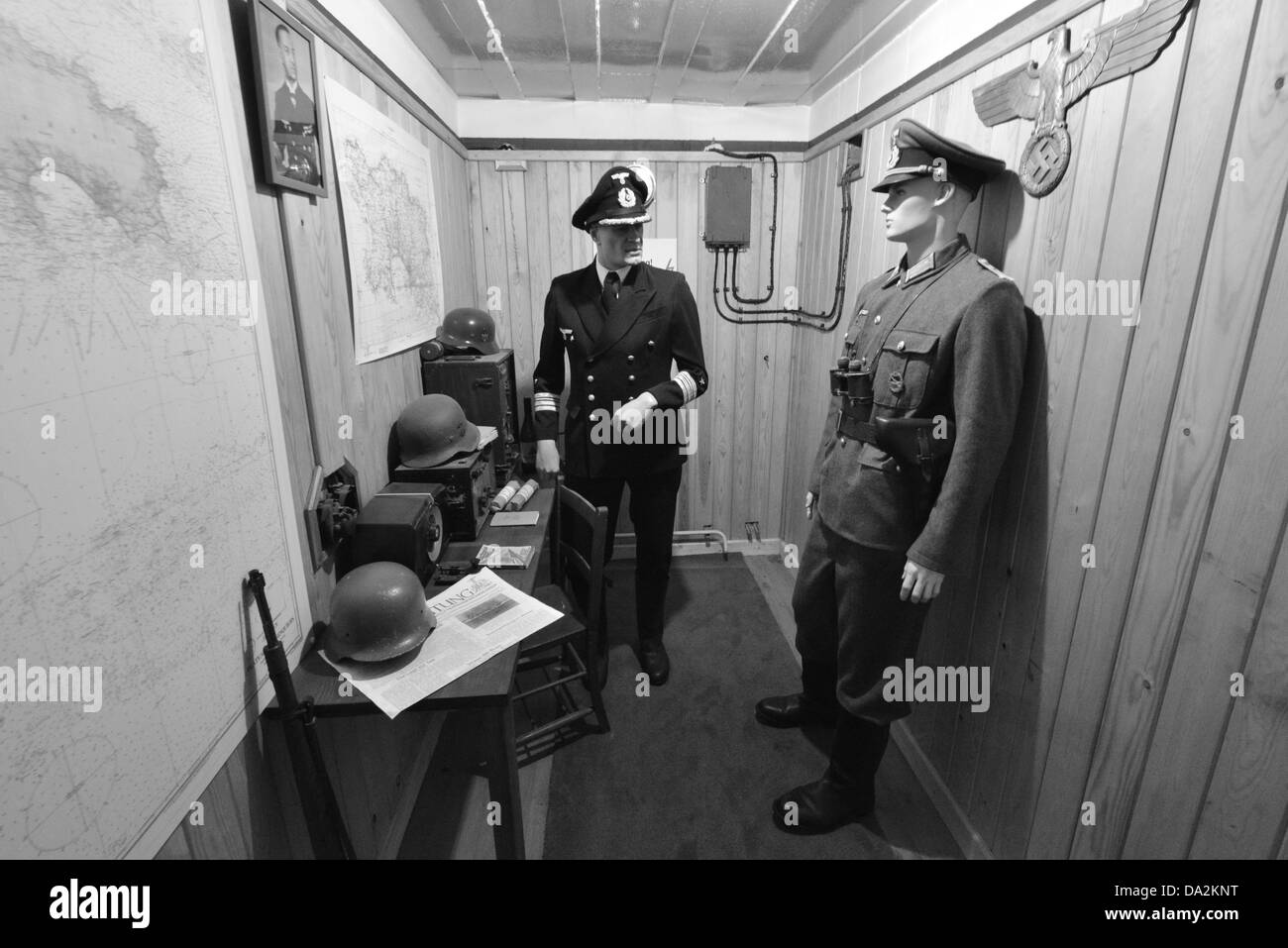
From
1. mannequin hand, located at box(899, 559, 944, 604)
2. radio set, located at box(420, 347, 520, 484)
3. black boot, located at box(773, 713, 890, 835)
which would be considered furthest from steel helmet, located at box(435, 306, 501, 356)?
black boot, located at box(773, 713, 890, 835)

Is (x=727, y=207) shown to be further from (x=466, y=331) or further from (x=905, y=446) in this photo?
(x=905, y=446)

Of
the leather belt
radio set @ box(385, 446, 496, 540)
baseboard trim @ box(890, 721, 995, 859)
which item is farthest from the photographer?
radio set @ box(385, 446, 496, 540)

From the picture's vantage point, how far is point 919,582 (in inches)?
50.4

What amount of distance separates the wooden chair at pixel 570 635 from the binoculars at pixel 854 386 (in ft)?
2.49

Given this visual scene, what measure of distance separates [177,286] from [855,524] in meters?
1.37

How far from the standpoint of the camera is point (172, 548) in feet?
2.68

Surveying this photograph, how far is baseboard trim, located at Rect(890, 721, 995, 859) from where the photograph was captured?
1.51 meters

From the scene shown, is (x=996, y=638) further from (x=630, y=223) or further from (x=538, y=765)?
(x=630, y=223)

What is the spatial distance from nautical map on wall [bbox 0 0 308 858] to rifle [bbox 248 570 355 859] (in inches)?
1.9

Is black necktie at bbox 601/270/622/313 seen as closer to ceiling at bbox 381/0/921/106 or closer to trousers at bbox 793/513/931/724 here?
ceiling at bbox 381/0/921/106

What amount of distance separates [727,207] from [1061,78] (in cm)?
173

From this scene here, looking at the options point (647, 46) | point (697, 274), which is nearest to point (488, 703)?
point (647, 46)

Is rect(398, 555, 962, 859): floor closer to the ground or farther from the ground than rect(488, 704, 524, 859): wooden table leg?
closer to the ground
